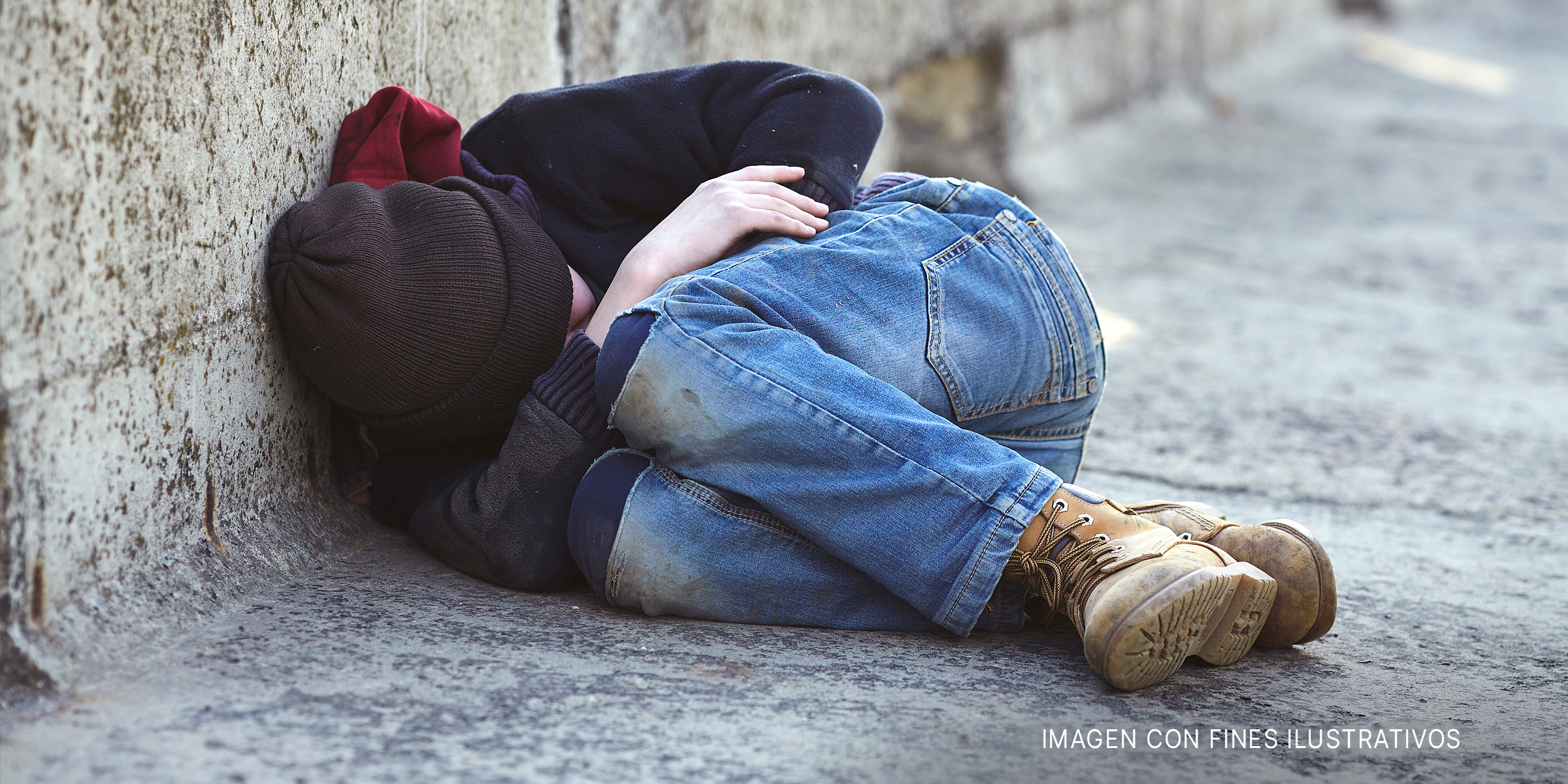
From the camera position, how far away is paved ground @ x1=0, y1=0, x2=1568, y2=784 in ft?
3.73

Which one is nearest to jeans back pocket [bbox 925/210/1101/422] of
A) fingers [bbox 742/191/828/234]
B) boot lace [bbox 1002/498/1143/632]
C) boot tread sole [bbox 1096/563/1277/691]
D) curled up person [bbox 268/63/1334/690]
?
curled up person [bbox 268/63/1334/690]

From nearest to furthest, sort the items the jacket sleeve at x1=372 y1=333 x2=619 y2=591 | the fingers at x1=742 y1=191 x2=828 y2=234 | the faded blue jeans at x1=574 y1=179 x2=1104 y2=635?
the faded blue jeans at x1=574 y1=179 x2=1104 y2=635 < the jacket sleeve at x1=372 y1=333 x2=619 y2=591 < the fingers at x1=742 y1=191 x2=828 y2=234

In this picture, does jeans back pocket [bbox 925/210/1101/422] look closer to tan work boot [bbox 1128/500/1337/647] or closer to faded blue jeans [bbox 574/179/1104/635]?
faded blue jeans [bbox 574/179/1104/635]

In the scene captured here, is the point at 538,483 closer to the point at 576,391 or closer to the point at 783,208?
the point at 576,391

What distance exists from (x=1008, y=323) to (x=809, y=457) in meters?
0.40

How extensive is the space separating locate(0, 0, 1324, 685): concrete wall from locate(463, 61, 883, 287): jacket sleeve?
242mm

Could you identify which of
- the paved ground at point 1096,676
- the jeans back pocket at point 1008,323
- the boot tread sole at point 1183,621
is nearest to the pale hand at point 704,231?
the jeans back pocket at point 1008,323

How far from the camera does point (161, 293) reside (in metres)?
1.32

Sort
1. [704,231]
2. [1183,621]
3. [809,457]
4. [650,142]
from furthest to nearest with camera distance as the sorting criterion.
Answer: [650,142] → [704,231] → [809,457] → [1183,621]

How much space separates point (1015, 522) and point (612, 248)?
649 mm

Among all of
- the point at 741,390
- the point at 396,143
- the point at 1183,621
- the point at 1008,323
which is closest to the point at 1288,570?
the point at 1183,621

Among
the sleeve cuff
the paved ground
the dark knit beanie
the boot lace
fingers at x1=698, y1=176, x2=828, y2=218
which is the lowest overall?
the paved ground

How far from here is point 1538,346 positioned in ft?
10.2

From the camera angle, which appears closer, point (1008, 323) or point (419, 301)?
point (419, 301)
